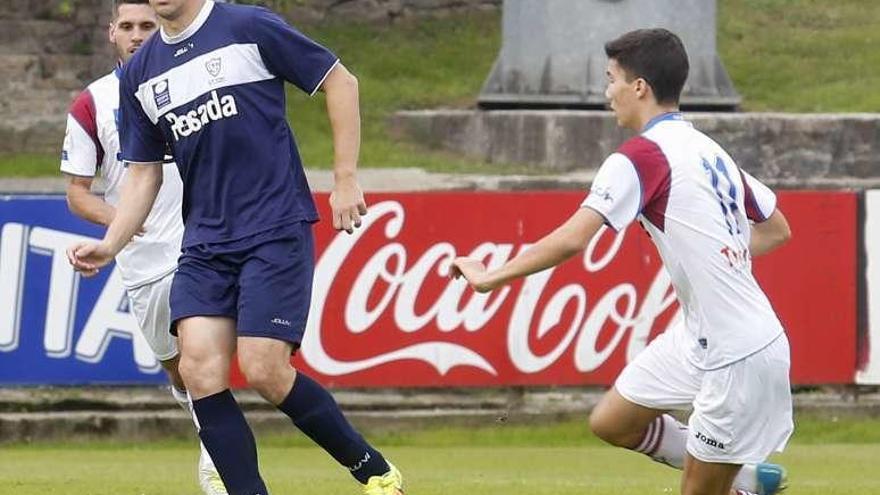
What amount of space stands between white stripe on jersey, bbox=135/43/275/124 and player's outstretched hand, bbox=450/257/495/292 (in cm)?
121

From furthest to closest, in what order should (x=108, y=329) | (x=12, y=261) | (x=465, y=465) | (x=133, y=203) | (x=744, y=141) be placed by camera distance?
(x=744, y=141), (x=108, y=329), (x=12, y=261), (x=465, y=465), (x=133, y=203)

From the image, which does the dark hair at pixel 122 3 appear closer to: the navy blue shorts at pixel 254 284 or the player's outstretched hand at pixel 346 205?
the navy blue shorts at pixel 254 284

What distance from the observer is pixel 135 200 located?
806 centimetres

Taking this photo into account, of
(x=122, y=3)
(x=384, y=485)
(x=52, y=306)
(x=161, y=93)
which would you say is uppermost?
(x=161, y=93)

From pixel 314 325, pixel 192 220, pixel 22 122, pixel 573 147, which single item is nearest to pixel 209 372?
pixel 192 220

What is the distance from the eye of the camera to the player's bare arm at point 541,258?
6.85 m

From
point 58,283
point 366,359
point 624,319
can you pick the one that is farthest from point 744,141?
point 58,283

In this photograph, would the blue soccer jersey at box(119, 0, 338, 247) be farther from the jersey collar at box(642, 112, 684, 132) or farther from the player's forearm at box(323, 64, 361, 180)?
the jersey collar at box(642, 112, 684, 132)

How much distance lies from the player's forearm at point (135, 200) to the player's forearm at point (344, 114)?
815 millimetres

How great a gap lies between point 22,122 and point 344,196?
44.8ft

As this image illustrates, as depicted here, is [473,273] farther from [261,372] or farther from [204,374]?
[204,374]

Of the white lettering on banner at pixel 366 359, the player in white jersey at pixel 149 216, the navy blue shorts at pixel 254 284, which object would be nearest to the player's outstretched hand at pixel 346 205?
the navy blue shorts at pixel 254 284

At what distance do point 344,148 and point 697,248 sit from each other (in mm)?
1339

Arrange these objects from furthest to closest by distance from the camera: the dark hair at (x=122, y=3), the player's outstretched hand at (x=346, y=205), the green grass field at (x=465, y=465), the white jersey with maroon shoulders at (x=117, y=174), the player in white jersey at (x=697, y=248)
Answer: the green grass field at (x=465, y=465)
the white jersey with maroon shoulders at (x=117, y=174)
the dark hair at (x=122, y=3)
the player's outstretched hand at (x=346, y=205)
the player in white jersey at (x=697, y=248)
